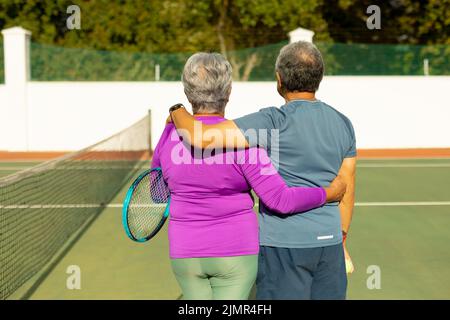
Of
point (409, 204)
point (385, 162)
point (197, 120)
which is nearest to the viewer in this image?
point (197, 120)

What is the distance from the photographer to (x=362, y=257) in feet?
22.0

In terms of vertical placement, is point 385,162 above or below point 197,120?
below

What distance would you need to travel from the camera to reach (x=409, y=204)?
32.7 ft

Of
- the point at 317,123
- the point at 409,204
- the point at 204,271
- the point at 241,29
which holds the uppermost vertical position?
the point at 241,29

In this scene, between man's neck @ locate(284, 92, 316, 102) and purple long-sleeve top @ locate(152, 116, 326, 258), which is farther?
man's neck @ locate(284, 92, 316, 102)

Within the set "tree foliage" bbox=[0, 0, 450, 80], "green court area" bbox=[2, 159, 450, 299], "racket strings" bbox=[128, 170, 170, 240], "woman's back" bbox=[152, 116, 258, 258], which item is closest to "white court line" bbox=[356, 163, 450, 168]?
"green court area" bbox=[2, 159, 450, 299]

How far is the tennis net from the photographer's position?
234 inches

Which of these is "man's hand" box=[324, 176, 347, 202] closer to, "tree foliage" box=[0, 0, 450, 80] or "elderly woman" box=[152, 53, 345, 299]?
"elderly woman" box=[152, 53, 345, 299]

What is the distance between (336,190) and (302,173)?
0.17 meters

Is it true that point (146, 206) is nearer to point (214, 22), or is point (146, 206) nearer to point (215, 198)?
point (215, 198)

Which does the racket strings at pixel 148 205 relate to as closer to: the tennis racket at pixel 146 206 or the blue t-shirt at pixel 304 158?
the tennis racket at pixel 146 206

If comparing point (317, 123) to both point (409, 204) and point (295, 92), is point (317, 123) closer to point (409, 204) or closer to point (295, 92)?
point (295, 92)
